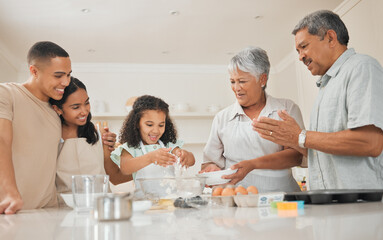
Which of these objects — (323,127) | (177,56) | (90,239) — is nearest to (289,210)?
(90,239)

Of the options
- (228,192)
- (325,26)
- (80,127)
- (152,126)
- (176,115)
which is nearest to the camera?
(228,192)

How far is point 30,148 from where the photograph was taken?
4.90 ft

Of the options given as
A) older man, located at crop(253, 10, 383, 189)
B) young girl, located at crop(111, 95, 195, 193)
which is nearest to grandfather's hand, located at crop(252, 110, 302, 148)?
older man, located at crop(253, 10, 383, 189)

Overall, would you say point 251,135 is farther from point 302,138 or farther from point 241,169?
point 302,138

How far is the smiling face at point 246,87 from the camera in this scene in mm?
1918

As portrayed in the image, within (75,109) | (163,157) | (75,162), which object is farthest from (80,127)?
(163,157)

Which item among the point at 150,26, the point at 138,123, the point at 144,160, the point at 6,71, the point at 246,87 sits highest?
the point at 150,26

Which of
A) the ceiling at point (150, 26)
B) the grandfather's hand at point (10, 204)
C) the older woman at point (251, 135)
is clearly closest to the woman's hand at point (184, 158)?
the older woman at point (251, 135)

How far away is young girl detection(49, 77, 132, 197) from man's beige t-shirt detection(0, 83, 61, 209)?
3.1 inches

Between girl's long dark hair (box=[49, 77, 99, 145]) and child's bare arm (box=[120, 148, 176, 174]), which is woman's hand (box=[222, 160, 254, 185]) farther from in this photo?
girl's long dark hair (box=[49, 77, 99, 145])

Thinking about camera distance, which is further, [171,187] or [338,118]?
[338,118]

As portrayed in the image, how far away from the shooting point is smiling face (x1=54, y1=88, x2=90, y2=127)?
68.2 inches

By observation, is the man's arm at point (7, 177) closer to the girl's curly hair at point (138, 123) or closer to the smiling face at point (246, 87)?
the girl's curly hair at point (138, 123)

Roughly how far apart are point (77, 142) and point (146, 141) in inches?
19.3
